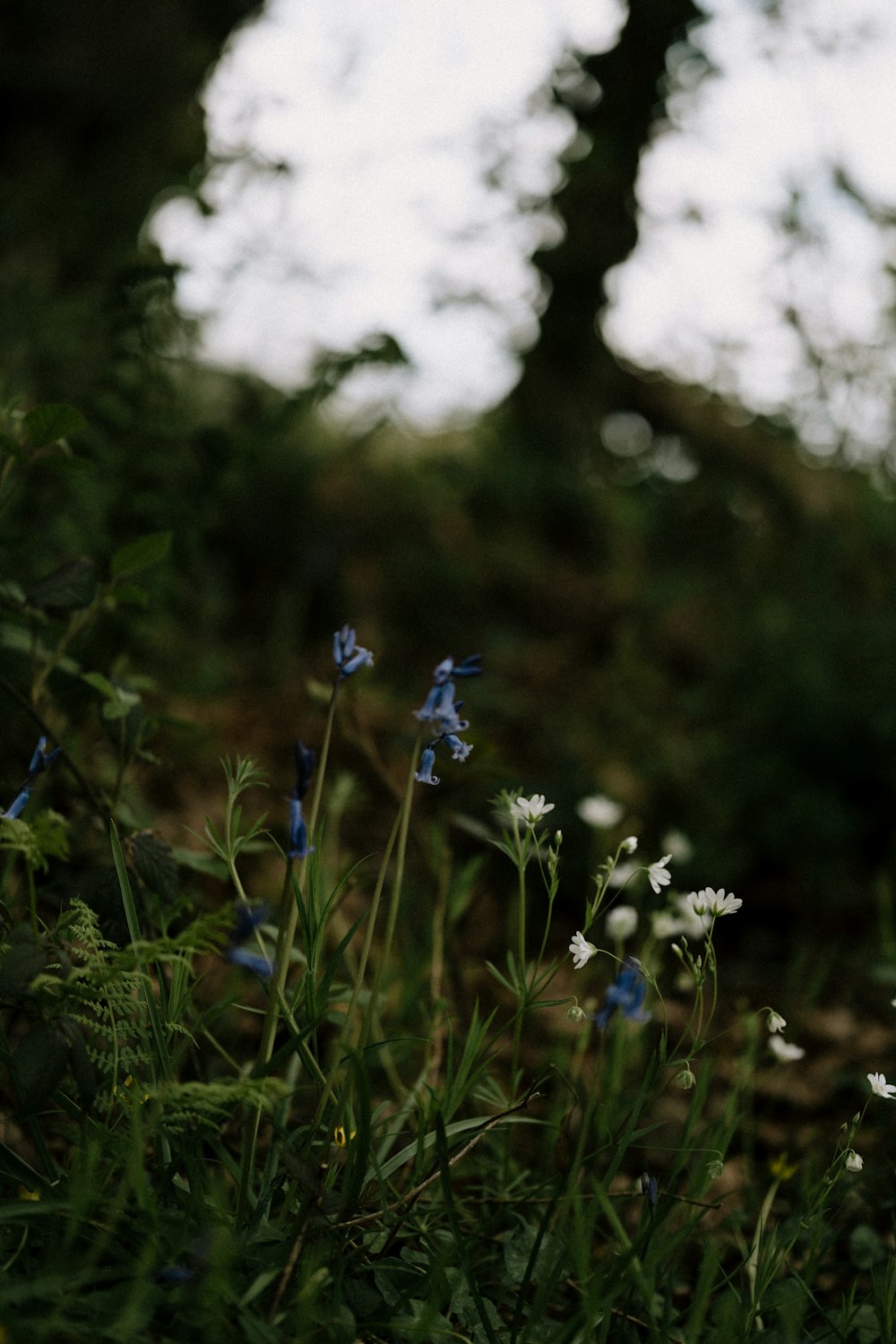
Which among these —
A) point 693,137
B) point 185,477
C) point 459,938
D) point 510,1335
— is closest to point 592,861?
point 459,938

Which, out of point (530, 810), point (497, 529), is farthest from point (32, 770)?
point (497, 529)

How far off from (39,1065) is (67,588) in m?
0.62

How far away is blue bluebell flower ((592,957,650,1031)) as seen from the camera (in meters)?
1.00

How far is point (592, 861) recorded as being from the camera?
2609 millimetres

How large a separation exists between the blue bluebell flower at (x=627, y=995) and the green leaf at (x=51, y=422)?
0.91 m

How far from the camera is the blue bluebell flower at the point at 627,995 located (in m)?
→ 1.00

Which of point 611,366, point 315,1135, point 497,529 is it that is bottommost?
point 497,529

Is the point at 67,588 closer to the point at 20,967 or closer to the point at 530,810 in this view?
the point at 20,967

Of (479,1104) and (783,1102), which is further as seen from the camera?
(783,1102)

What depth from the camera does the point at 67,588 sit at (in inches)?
51.8

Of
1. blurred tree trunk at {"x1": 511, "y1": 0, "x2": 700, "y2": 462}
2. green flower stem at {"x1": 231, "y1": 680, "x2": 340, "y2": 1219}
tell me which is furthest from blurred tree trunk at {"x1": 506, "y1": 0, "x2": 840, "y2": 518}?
green flower stem at {"x1": 231, "y1": 680, "x2": 340, "y2": 1219}

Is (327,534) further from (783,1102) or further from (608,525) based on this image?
(783,1102)

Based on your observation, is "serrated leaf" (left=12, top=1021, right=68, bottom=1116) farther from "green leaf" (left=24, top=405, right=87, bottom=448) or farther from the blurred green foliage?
"green leaf" (left=24, top=405, right=87, bottom=448)

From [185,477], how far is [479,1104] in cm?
138
